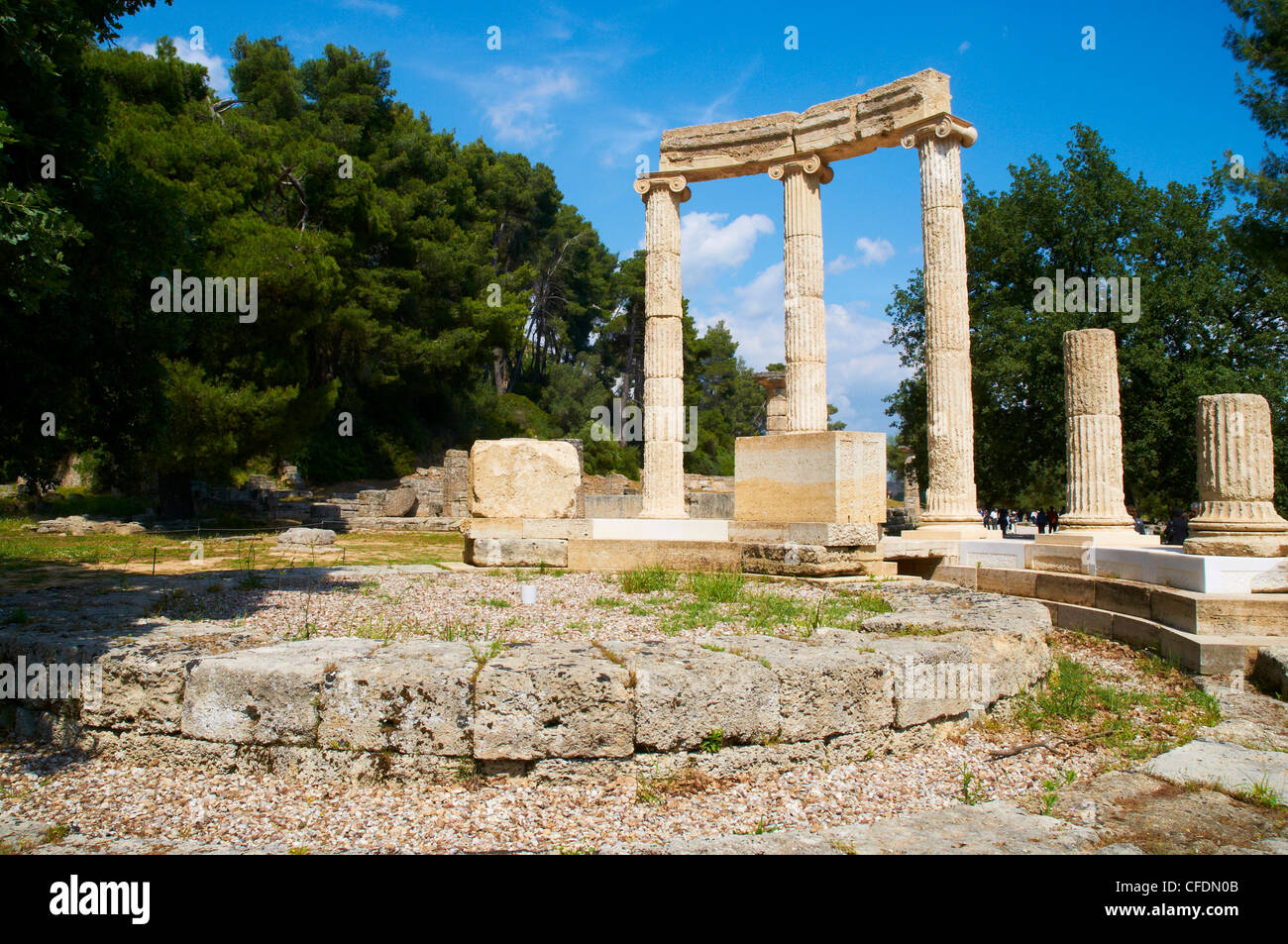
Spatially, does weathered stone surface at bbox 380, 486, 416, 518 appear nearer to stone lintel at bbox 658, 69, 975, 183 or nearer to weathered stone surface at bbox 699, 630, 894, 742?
stone lintel at bbox 658, 69, 975, 183

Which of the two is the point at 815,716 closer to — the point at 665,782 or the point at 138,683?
the point at 665,782

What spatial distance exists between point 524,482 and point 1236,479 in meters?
7.89

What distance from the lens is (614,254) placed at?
5519 cm

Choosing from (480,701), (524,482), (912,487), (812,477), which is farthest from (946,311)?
(912,487)

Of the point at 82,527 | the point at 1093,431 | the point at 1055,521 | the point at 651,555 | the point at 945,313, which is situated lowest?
the point at 1055,521

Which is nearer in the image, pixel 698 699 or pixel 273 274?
pixel 698 699

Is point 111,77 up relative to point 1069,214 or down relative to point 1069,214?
up

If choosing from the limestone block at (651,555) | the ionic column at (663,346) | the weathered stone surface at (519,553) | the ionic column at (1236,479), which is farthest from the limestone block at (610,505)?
the ionic column at (1236,479)

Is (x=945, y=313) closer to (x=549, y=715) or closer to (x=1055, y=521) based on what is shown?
(x=549, y=715)

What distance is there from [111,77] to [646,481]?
16192mm

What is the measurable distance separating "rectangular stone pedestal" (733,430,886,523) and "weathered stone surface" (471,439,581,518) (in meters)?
2.44

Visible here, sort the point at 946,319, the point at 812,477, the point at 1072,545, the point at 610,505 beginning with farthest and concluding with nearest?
the point at 610,505 → the point at 946,319 → the point at 1072,545 → the point at 812,477

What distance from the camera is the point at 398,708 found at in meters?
3.84
